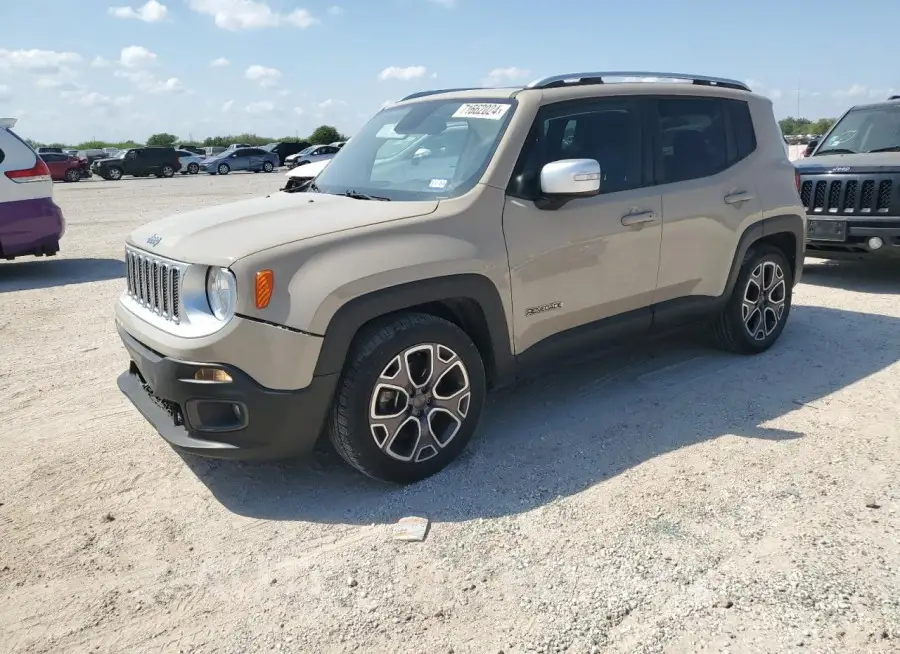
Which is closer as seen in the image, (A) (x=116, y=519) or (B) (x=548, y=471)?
(A) (x=116, y=519)

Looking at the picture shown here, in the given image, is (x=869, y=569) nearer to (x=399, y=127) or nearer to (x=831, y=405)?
(x=831, y=405)

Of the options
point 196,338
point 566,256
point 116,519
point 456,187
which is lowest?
point 116,519

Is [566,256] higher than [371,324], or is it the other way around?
[566,256]

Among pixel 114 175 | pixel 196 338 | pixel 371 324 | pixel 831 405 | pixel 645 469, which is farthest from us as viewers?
pixel 114 175

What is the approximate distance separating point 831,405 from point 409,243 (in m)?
2.74

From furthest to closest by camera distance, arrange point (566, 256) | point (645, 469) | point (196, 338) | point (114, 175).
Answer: point (114, 175) < point (566, 256) < point (645, 469) < point (196, 338)

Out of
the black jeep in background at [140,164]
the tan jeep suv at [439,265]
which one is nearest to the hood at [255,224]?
the tan jeep suv at [439,265]

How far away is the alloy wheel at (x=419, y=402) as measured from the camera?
3.52m

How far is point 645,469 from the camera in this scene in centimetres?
379

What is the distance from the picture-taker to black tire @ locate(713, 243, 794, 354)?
17.3 feet

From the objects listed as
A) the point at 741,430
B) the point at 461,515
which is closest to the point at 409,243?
the point at 461,515

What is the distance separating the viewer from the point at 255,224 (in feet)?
11.8

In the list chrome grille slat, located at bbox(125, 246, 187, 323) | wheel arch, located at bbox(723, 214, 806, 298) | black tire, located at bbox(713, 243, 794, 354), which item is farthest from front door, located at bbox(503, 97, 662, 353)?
chrome grille slat, located at bbox(125, 246, 187, 323)

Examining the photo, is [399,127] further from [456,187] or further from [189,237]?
[189,237]
